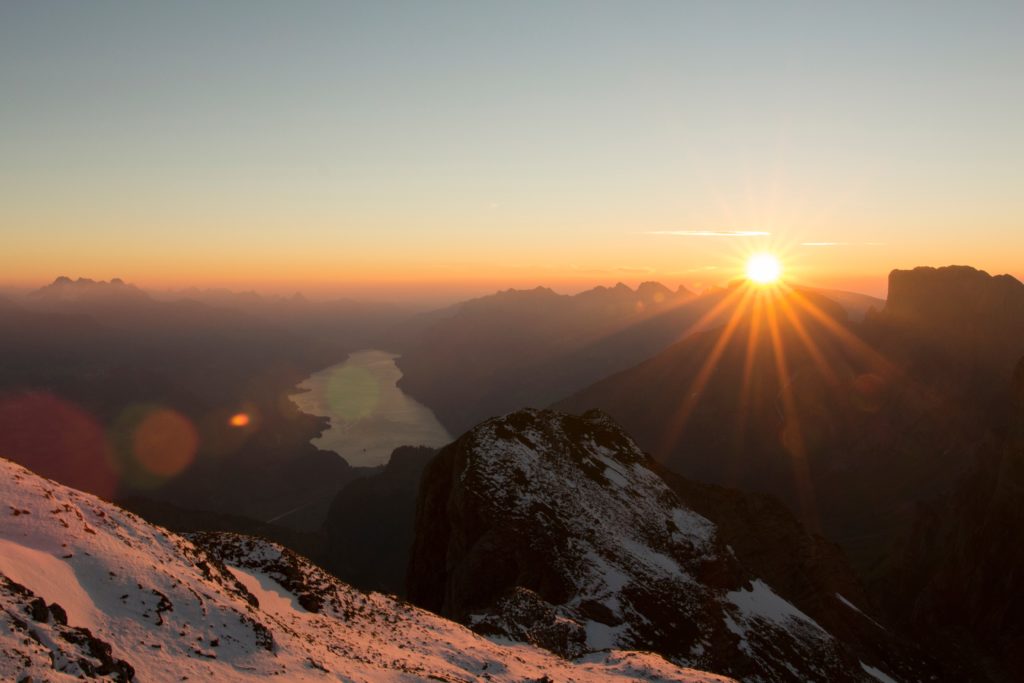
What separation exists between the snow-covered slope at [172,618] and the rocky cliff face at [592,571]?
7.20 m

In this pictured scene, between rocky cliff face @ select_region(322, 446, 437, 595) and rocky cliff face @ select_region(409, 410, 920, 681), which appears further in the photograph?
rocky cliff face @ select_region(322, 446, 437, 595)

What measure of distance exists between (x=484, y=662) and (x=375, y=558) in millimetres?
104535

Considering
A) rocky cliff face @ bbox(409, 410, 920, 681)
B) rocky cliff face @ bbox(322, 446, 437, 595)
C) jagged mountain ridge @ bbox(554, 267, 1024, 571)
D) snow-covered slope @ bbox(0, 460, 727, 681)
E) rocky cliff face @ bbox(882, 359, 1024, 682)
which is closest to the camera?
snow-covered slope @ bbox(0, 460, 727, 681)

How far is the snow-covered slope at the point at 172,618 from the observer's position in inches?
482

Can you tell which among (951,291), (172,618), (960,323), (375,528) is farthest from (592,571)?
(951,291)

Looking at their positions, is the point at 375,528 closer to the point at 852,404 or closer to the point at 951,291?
the point at 852,404

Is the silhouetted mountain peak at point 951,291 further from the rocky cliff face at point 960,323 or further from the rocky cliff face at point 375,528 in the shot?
the rocky cliff face at point 375,528

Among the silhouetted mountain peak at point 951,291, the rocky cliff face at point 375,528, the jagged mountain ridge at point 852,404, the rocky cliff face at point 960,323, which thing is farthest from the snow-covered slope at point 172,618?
the silhouetted mountain peak at point 951,291

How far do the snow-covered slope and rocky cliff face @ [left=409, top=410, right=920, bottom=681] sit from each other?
7.20 meters

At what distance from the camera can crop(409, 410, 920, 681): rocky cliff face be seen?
33.6m

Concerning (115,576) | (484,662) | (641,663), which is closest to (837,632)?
(641,663)

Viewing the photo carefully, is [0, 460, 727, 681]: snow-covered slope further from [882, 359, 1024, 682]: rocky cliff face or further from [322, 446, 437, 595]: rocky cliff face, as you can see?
[322, 446, 437, 595]: rocky cliff face

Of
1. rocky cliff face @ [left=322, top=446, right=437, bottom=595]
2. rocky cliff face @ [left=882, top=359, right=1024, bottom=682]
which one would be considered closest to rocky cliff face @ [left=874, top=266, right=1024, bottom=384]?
rocky cliff face @ [left=882, top=359, right=1024, bottom=682]

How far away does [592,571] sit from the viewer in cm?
3634
